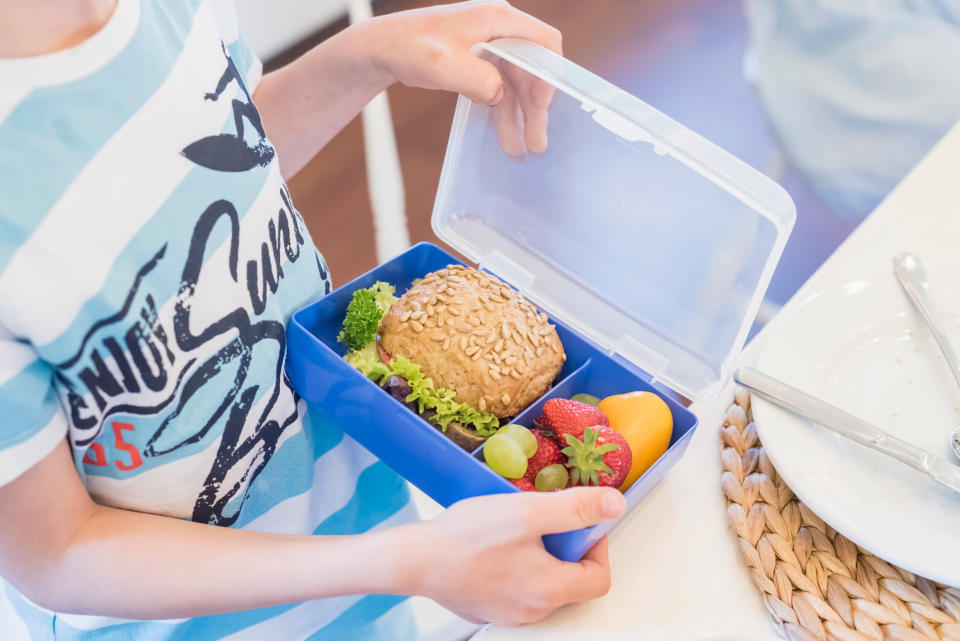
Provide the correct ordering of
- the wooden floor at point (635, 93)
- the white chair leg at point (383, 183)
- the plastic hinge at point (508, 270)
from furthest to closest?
the wooden floor at point (635, 93)
the white chair leg at point (383, 183)
the plastic hinge at point (508, 270)

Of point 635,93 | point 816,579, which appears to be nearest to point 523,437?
point 816,579

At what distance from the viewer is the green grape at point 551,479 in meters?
0.68

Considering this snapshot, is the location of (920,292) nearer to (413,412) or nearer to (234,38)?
(413,412)

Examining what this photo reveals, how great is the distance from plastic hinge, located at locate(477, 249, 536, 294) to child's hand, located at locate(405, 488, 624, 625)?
34cm

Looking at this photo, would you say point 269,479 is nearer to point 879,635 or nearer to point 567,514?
point 567,514

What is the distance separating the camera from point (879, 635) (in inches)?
24.6

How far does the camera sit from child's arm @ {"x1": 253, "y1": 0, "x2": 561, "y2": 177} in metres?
0.80

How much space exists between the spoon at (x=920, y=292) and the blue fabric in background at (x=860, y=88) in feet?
1.70

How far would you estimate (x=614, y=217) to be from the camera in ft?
2.86

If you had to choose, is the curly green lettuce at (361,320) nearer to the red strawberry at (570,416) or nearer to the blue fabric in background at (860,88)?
the red strawberry at (570,416)

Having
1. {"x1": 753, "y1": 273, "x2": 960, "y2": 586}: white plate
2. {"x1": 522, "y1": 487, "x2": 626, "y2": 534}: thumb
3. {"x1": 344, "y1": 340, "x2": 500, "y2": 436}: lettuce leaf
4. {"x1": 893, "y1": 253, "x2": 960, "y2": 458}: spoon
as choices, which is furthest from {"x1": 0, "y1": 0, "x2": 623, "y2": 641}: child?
{"x1": 893, "y1": 253, "x2": 960, "y2": 458}: spoon

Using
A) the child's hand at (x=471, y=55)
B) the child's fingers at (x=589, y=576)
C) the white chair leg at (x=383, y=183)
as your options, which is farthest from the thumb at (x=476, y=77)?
the white chair leg at (x=383, y=183)

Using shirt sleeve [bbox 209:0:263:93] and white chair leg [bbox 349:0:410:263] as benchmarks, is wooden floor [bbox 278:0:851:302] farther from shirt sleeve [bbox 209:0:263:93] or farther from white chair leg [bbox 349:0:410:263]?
shirt sleeve [bbox 209:0:263:93]

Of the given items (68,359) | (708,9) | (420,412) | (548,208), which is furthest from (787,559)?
(708,9)
